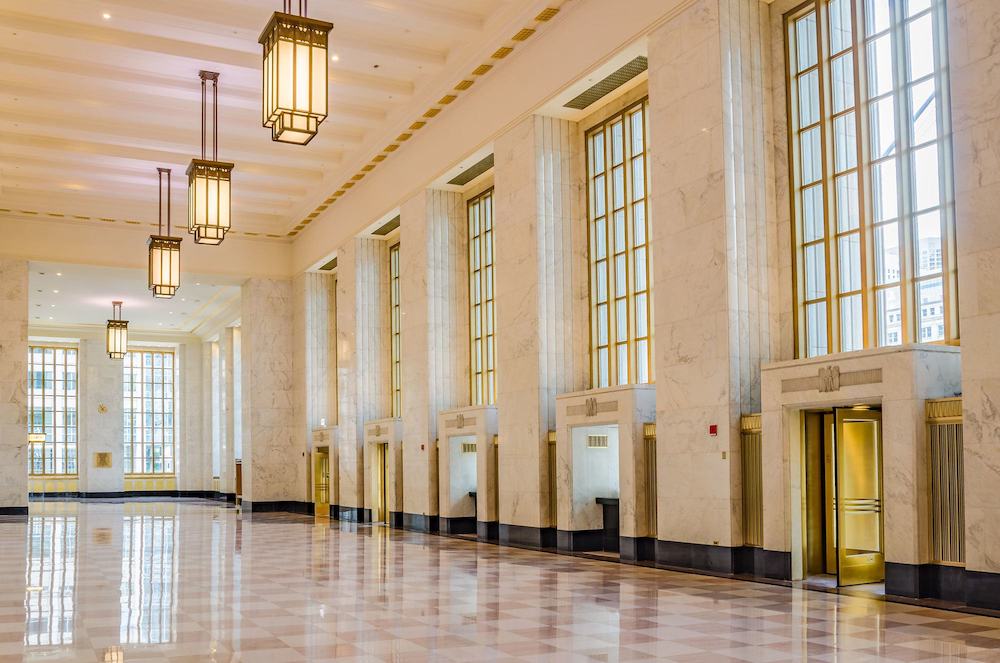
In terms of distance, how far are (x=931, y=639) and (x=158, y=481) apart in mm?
43761

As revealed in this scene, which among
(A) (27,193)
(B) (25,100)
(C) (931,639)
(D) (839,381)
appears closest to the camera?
(C) (931,639)

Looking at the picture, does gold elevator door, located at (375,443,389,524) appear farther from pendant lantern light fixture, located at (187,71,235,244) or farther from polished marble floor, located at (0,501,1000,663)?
pendant lantern light fixture, located at (187,71,235,244)

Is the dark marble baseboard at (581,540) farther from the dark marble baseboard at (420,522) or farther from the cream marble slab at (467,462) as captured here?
the dark marble baseboard at (420,522)

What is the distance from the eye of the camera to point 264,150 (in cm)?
2275

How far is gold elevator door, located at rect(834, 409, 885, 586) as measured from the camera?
10648mm

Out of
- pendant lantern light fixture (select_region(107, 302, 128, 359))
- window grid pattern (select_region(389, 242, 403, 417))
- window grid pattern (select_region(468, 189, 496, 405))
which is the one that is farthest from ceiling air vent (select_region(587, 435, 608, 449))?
pendant lantern light fixture (select_region(107, 302, 128, 359))

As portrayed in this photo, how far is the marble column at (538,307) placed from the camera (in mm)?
16047

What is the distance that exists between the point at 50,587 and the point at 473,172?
11.5 m

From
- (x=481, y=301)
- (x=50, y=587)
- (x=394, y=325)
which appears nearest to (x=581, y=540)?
(x=481, y=301)

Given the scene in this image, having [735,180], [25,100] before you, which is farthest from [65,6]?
[735,180]

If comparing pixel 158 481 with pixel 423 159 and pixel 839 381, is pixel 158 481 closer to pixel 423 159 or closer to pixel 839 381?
pixel 423 159

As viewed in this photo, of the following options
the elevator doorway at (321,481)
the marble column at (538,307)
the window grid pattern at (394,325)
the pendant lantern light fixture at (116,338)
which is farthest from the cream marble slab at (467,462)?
the pendant lantern light fixture at (116,338)

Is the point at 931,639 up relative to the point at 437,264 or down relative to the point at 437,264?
down

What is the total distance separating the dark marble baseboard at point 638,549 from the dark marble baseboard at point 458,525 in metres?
6.23
